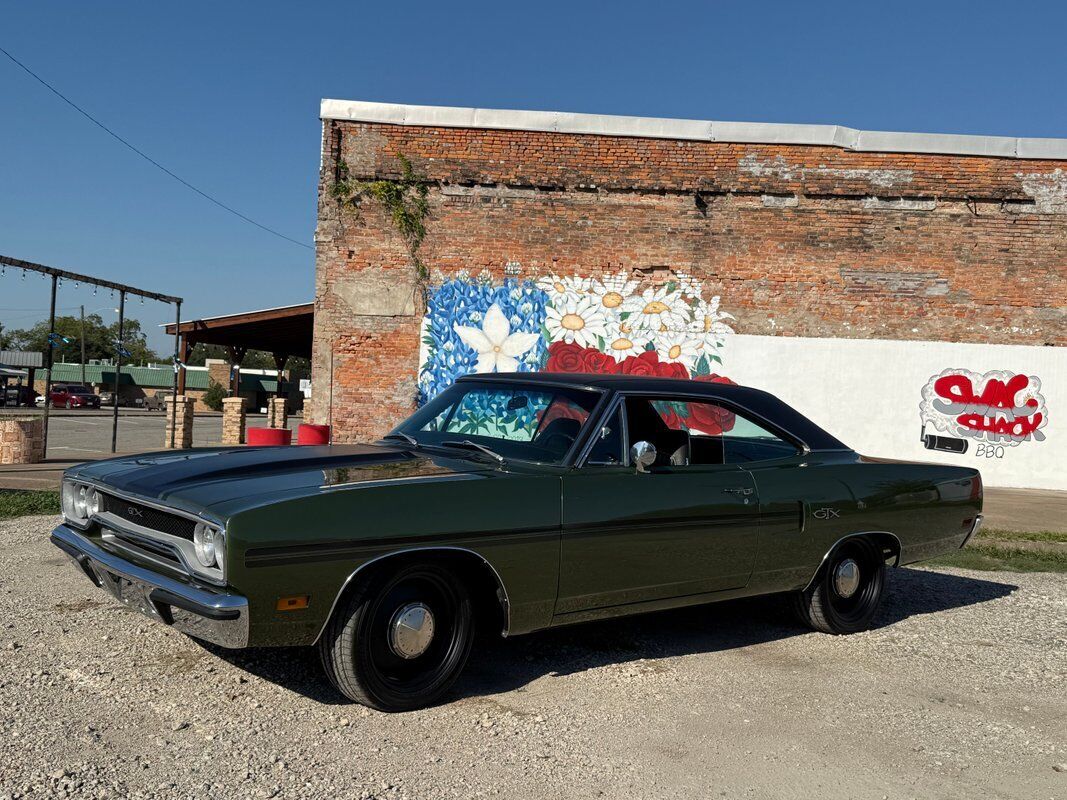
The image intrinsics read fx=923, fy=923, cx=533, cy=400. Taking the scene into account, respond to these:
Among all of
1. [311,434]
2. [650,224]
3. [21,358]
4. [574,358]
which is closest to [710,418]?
[311,434]

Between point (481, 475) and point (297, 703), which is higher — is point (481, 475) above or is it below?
above

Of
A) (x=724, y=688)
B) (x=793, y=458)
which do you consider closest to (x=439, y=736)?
(x=724, y=688)

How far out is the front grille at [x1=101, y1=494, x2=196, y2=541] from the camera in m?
3.60

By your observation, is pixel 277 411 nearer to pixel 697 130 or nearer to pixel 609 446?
pixel 697 130

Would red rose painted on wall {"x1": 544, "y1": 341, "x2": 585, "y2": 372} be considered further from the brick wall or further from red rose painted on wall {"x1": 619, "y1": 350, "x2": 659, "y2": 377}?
the brick wall

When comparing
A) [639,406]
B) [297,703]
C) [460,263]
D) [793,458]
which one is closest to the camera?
[297,703]

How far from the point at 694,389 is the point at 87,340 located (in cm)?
9318

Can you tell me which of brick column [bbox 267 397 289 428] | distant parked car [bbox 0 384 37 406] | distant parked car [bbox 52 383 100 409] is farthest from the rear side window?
distant parked car [bbox 0 384 37 406]

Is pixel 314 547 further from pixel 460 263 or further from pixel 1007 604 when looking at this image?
pixel 460 263

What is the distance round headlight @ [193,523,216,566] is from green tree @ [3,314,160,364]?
85.9m

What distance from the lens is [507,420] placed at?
15.7 ft

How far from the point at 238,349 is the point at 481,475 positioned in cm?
2667

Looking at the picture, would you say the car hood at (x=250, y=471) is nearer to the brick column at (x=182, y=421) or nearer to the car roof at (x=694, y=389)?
the car roof at (x=694, y=389)

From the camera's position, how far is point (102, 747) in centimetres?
329
